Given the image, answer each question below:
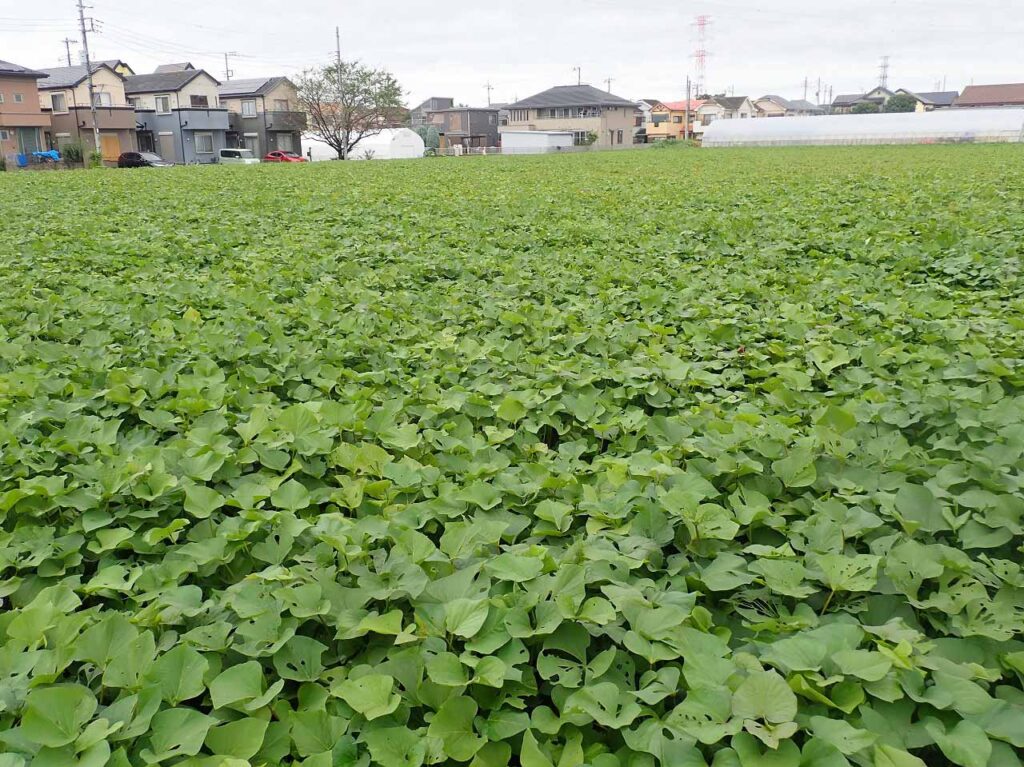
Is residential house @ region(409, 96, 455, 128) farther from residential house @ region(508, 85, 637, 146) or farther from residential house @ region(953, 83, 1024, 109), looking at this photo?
residential house @ region(953, 83, 1024, 109)

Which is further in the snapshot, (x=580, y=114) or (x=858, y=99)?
(x=858, y=99)

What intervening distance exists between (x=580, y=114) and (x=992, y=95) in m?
46.2

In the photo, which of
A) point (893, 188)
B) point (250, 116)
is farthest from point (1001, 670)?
point (250, 116)

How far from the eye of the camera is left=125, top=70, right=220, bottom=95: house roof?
48.7 m

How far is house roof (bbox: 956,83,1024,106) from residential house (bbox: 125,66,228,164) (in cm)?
7246

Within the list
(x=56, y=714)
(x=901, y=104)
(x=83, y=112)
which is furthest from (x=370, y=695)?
(x=901, y=104)

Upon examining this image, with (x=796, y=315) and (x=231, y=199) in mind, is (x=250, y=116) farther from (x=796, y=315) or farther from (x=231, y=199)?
(x=796, y=315)

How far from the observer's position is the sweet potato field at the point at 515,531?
1.39m

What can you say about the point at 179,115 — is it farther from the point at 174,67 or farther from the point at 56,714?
the point at 56,714

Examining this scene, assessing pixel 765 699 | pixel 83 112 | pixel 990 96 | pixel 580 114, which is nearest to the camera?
pixel 765 699

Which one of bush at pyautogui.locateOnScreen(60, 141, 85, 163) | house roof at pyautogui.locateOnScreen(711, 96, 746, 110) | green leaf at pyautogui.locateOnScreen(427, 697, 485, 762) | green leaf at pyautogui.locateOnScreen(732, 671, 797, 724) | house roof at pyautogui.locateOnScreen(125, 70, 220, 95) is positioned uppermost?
house roof at pyautogui.locateOnScreen(711, 96, 746, 110)

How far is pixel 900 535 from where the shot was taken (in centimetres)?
190

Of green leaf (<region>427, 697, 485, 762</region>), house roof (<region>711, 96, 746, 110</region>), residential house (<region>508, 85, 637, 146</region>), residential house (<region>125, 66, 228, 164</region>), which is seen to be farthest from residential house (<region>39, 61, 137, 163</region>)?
house roof (<region>711, 96, 746, 110</region>)

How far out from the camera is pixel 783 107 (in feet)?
336
